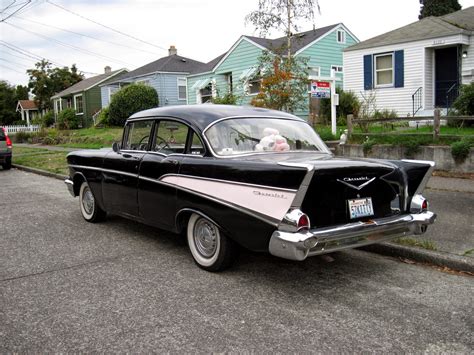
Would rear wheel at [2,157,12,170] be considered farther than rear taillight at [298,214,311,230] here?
Yes

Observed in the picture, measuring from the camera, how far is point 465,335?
3586 millimetres

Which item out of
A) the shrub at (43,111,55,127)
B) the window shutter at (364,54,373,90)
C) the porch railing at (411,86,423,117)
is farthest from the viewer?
the shrub at (43,111,55,127)

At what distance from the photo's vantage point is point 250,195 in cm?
438

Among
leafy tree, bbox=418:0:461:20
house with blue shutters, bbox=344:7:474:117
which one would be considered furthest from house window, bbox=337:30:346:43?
leafy tree, bbox=418:0:461:20

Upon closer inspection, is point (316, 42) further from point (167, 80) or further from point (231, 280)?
point (231, 280)

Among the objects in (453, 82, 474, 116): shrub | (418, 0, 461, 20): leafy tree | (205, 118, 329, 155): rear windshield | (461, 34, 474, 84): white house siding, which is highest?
(418, 0, 461, 20): leafy tree

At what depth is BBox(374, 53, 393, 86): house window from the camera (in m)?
18.8

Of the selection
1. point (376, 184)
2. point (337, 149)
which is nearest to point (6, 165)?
point (337, 149)

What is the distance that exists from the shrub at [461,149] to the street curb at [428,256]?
5.30m

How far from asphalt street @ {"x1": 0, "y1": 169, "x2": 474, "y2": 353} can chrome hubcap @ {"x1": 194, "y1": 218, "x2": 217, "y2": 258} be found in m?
0.21

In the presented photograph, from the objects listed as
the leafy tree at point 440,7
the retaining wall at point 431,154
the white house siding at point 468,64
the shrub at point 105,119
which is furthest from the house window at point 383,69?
the leafy tree at point 440,7

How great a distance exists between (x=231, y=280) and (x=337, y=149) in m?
8.63

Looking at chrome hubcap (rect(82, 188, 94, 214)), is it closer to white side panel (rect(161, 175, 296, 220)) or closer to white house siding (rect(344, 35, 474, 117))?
white side panel (rect(161, 175, 296, 220))

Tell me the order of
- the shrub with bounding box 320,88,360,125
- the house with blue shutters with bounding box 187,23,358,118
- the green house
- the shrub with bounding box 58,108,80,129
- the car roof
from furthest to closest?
1. the green house
2. the shrub with bounding box 58,108,80,129
3. the house with blue shutters with bounding box 187,23,358,118
4. the shrub with bounding box 320,88,360,125
5. the car roof
